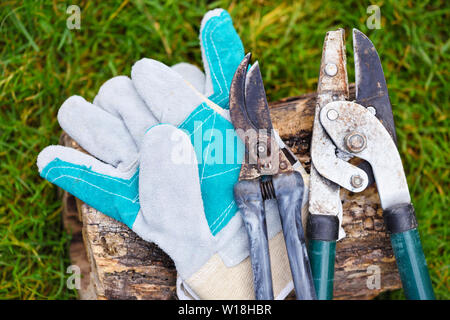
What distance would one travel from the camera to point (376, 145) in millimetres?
1477

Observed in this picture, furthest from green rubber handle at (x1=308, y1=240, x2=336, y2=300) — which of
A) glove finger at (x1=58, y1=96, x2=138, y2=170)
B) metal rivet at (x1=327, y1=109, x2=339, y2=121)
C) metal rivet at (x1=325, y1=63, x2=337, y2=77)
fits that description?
glove finger at (x1=58, y1=96, x2=138, y2=170)

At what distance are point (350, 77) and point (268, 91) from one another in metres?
0.42

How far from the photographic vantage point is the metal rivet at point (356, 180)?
1.49 meters

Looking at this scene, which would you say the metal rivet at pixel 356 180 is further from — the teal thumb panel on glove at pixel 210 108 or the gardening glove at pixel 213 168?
the teal thumb panel on glove at pixel 210 108

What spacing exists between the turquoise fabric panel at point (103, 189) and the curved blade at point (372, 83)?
89 cm

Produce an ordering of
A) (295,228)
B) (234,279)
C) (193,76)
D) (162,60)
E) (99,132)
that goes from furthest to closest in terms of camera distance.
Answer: (162,60)
(193,76)
(99,132)
(234,279)
(295,228)

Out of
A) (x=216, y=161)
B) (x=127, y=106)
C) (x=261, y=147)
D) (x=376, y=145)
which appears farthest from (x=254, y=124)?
(x=127, y=106)

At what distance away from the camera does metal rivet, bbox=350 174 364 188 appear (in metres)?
1.49

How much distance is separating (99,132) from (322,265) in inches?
38.9

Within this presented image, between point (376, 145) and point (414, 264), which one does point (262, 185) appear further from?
point (414, 264)

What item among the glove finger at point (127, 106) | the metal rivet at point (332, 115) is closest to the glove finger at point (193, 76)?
the glove finger at point (127, 106)

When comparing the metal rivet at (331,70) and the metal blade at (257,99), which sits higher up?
the metal rivet at (331,70)

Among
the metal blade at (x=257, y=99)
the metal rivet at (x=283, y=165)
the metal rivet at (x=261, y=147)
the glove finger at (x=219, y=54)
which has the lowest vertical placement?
the metal rivet at (x=283, y=165)

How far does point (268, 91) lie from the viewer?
2.18 meters
